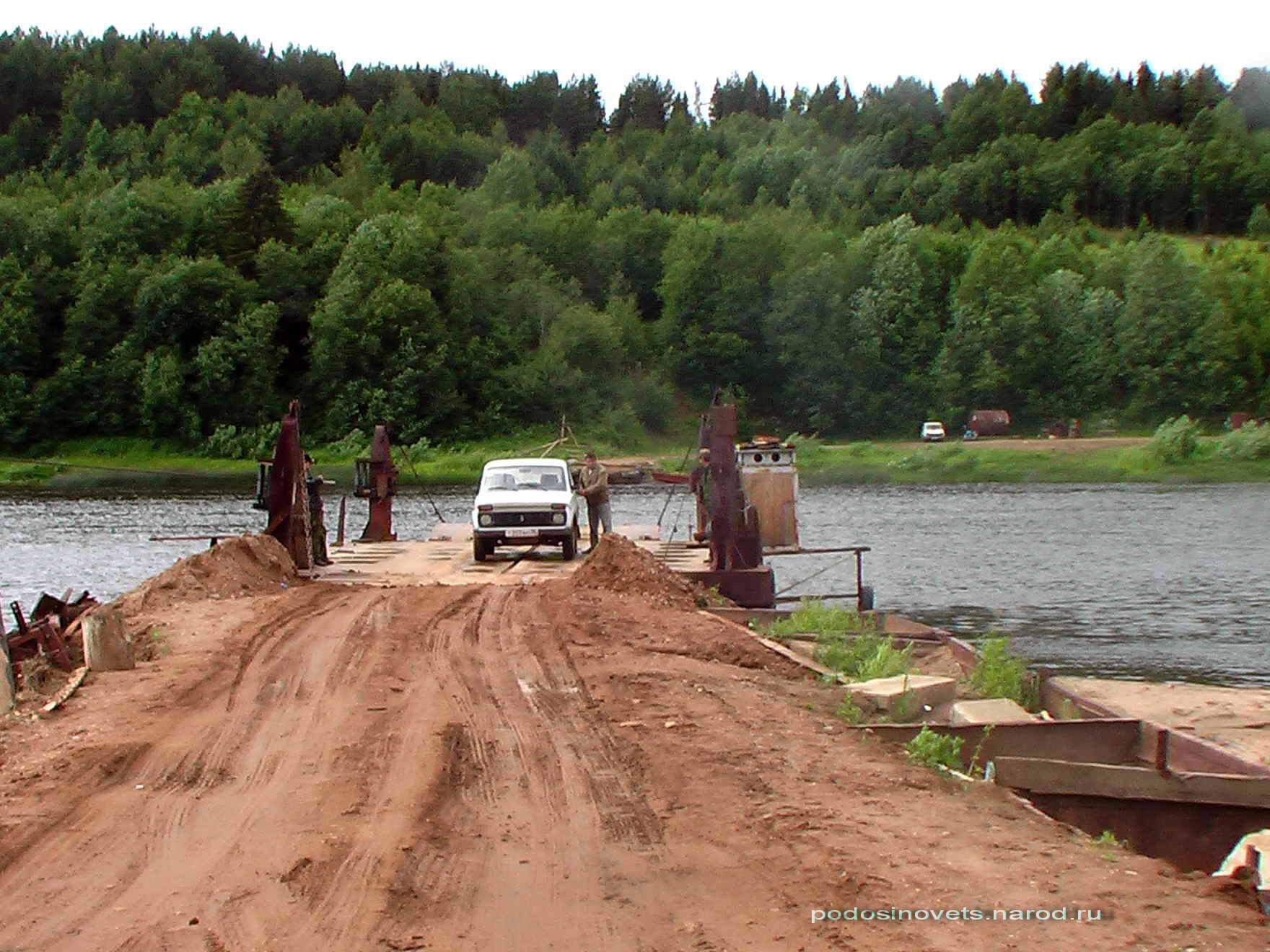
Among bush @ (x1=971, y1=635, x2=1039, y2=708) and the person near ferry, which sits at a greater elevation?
the person near ferry

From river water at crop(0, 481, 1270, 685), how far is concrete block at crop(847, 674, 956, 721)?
983cm

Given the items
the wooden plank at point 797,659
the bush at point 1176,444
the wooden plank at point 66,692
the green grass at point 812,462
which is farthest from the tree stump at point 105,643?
the bush at point 1176,444

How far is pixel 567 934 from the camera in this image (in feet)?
21.9

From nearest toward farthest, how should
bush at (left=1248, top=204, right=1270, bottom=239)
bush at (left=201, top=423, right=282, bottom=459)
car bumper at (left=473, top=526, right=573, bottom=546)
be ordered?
car bumper at (left=473, top=526, right=573, bottom=546) → bush at (left=201, top=423, right=282, bottom=459) → bush at (left=1248, top=204, right=1270, bottom=239)

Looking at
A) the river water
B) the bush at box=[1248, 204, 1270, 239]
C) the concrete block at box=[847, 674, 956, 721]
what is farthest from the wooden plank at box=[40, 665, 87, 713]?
the bush at box=[1248, 204, 1270, 239]

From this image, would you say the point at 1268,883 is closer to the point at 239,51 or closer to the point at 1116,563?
the point at 1116,563

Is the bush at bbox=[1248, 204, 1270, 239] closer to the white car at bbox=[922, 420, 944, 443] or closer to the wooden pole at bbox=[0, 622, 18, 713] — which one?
the white car at bbox=[922, 420, 944, 443]

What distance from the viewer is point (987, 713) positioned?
42.6 feet

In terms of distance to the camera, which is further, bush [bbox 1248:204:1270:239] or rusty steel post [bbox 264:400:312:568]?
bush [bbox 1248:204:1270:239]

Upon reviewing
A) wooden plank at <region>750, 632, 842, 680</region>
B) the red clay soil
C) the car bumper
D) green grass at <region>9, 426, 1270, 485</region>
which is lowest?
green grass at <region>9, 426, 1270, 485</region>

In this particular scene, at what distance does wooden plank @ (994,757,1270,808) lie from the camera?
406 inches

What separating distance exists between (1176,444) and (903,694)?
60488 mm

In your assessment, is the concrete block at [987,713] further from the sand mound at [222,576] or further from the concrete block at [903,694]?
the sand mound at [222,576]

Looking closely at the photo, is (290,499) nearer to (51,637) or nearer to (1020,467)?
(51,637)
